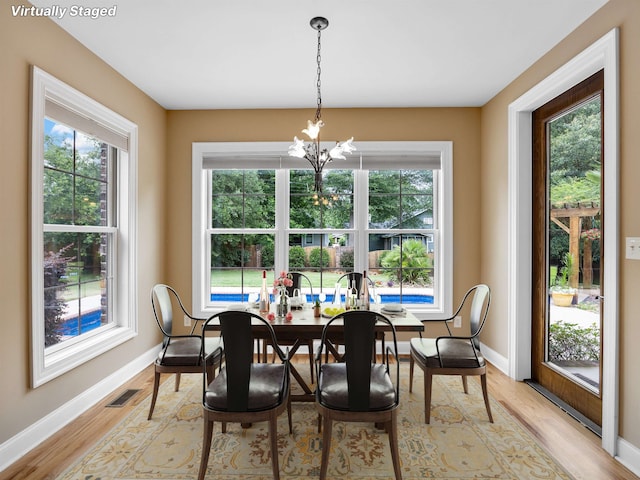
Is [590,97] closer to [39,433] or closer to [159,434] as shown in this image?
[159,434]

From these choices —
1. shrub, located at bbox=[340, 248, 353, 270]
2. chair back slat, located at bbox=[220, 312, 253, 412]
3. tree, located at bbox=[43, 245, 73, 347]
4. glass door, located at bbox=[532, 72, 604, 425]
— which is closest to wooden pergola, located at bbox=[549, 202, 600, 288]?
glass door, located at bbox=[532, 72, 604, 425]

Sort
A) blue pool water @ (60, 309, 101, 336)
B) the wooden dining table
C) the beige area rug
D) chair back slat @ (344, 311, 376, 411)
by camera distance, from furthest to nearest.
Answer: blue pool water @ (60, 309, 101, 336) < the wooden dining table < the beige area rug < chair back slat @ (344, 311, 376, 411)

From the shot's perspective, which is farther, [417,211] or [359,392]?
[417,211]

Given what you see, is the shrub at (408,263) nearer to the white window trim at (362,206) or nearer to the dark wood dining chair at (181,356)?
the white window trim at (362,206)

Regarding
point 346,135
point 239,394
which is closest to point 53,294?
point 239,394

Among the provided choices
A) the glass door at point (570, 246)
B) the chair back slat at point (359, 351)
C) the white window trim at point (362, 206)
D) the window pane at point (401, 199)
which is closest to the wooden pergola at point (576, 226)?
the glass door at point (570, 246)

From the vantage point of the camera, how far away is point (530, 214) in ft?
11.6

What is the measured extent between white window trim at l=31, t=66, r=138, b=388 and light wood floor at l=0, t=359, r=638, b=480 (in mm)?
401

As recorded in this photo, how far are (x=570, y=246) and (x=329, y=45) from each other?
2474mm

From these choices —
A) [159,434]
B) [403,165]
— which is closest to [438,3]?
[403,165]

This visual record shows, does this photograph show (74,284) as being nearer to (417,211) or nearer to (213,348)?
(213,348)

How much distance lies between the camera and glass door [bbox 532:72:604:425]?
9.00ft

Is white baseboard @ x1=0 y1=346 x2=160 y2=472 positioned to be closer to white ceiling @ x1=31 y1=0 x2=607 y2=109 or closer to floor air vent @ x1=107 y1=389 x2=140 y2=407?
floor air vent @ x1=107 y1=389 x2=140 y2=407

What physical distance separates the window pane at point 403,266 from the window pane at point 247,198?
4.20 ft
